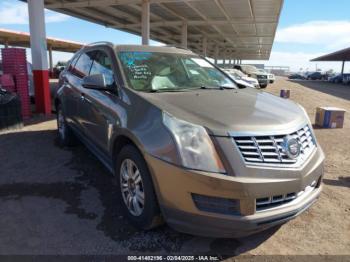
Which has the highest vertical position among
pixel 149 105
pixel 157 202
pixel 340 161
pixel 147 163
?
pixel 149 105

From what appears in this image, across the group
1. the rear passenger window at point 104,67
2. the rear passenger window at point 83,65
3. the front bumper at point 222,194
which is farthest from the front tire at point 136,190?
the rear passenger window at point 83,65

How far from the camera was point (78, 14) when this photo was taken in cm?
1989

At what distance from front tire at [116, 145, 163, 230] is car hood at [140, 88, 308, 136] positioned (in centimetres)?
56

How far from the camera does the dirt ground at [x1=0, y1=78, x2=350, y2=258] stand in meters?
2.93

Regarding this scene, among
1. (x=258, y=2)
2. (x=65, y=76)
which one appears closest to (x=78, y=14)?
(x=258, y=2)

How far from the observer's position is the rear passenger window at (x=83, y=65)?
15.6ft

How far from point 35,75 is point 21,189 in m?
5.78

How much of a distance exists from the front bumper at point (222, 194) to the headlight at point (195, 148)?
0.20 ft

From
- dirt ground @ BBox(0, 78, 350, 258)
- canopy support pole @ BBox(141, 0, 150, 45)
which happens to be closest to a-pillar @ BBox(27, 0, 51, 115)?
dirt ground @ BBox(0, 78, 350, 258)

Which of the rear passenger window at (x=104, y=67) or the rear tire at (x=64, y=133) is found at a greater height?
the rear passenger window at (x=104, y=67)

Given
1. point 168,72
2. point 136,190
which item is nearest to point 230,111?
point 136,190

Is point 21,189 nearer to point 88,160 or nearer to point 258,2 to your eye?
point 88,160

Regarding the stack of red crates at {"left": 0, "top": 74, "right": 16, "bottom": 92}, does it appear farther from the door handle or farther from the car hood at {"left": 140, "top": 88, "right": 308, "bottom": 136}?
the car hood at {"left": 140, "top": 88, "right": 308, "bottom": 136}

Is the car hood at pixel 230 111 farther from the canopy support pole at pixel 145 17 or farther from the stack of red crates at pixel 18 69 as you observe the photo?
the canopy support pole at pixel 145 17
